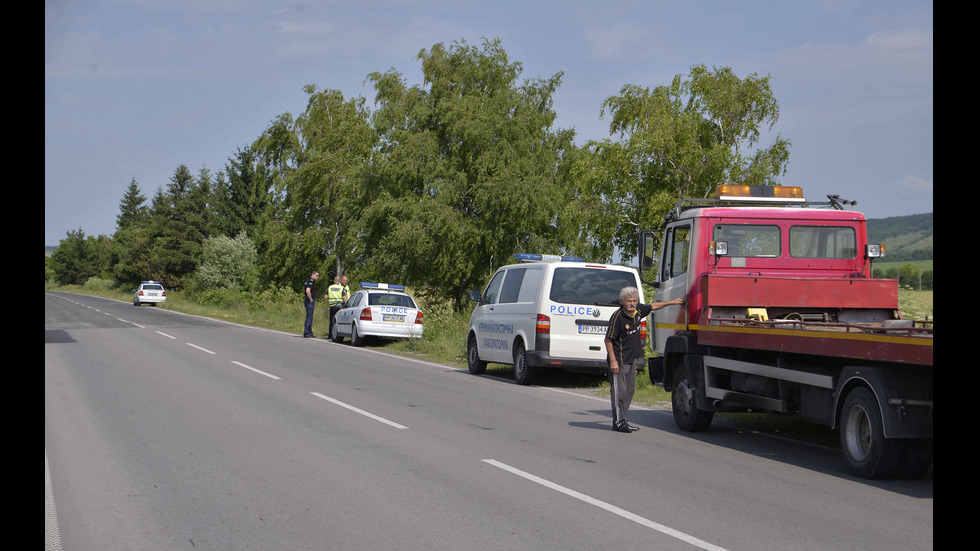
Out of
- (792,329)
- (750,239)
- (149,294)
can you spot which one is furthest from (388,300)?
(149,294)

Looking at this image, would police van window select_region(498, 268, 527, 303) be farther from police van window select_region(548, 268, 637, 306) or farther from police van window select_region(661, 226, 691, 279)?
police van window select_region(661, 226, 691, 279)

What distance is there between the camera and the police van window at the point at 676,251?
10.9 meters

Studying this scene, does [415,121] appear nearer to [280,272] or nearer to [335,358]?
[335,358]

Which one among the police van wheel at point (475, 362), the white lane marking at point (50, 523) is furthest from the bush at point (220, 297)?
the white lane marking at point (50, 523)

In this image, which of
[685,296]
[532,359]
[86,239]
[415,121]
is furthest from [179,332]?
[86,239]

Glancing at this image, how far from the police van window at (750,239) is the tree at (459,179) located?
1854cm

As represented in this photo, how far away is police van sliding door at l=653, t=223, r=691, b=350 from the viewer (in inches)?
424

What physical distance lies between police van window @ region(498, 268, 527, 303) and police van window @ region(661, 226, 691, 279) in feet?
16.0

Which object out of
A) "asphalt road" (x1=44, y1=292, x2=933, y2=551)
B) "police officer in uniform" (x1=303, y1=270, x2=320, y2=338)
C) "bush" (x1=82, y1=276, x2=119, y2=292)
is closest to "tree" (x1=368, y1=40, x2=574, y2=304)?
"police officer in uniform" (x1=303, y1=270, x2=320, y2=338)

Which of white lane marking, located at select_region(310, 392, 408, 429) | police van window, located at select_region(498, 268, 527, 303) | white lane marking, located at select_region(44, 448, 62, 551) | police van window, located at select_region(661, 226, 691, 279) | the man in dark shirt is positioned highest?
police van window, located at select_region(661, 226, 691, 279)

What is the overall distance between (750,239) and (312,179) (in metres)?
40.1

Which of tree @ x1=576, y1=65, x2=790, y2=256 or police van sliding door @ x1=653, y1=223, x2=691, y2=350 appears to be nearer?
police van sliding door @ x1=653, y1=223, x2=691, y2=350

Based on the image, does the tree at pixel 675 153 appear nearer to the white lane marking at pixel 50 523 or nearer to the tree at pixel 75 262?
the white lane marking at pixel 50 523

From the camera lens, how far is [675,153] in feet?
111
